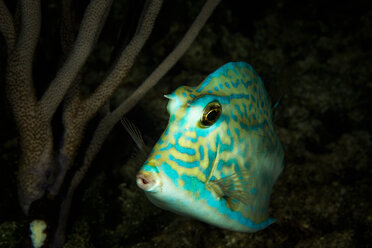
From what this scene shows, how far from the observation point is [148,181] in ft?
4.25

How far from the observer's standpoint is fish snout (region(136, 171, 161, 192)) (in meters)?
1.29

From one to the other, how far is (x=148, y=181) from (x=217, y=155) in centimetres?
44

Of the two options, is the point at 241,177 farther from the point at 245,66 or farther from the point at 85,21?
the point at 85,21

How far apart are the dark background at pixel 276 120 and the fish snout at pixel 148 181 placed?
0.50 m

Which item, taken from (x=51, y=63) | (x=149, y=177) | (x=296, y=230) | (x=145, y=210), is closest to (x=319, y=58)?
(x=296, y=230)

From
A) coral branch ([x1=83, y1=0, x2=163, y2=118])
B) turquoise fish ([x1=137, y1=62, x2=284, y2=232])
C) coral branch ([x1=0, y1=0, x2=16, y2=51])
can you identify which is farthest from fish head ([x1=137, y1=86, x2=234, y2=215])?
coral branch ([x1=0, y1=0, x2=16, y2=51])

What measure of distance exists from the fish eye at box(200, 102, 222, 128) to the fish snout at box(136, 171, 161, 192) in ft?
1.18

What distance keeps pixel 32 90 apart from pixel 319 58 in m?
3.75

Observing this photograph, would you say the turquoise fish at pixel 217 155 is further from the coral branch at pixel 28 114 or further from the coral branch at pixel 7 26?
the coral branch at pixel 7 26

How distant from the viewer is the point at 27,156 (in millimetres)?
2244

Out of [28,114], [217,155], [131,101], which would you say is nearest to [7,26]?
[28,114]

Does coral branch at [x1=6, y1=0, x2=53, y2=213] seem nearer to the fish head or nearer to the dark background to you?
the dark background

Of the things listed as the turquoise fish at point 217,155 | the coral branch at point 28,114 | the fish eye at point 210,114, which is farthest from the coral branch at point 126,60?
the fish eye at point 210,114

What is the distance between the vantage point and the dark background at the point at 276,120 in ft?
8.07
